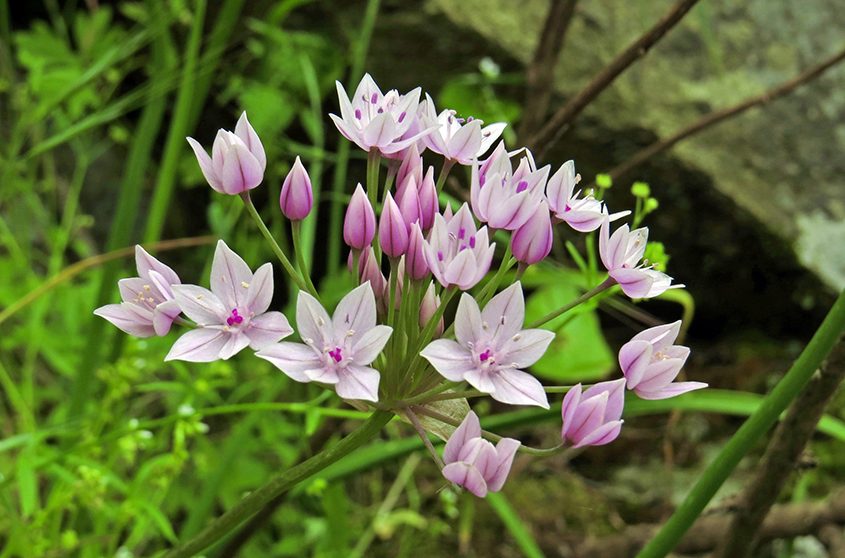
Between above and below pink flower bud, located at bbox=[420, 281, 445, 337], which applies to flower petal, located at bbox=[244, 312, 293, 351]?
below

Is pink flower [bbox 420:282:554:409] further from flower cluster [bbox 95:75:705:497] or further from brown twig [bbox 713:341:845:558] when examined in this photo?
brown twig [bbox 713:341:845:558]

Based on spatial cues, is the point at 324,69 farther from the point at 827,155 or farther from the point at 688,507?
the point at 688,507

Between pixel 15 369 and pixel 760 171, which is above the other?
pixel 760 171

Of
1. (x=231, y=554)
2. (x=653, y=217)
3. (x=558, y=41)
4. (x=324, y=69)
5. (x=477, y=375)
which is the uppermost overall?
(x=324, y=69)

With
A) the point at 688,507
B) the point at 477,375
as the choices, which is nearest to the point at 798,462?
the point at 688,507

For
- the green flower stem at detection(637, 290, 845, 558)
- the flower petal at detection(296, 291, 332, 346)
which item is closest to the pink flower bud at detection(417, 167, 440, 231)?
the flower petal at detection(296, 291, 332, 346)

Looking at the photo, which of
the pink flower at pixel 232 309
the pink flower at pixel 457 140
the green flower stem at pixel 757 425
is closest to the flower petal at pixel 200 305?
the pink flower at pixel 232 309

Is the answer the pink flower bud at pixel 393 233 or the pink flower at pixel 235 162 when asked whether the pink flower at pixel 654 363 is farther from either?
the pink flower at pixel 235 162

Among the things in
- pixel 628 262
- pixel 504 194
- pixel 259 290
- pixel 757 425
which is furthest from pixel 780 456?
pixel 259 290
